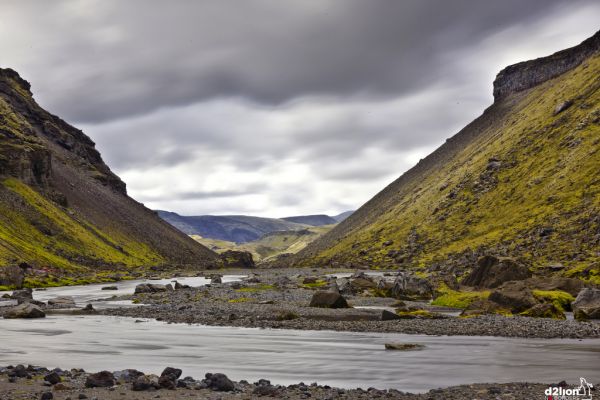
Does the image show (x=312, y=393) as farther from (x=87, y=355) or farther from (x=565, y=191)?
(x=565, y=191)

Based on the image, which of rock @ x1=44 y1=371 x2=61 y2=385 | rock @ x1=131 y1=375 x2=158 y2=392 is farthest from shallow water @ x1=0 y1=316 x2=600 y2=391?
rock @ x1=44 y1=371 x2=61 y2=385

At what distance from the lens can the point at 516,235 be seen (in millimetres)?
124125

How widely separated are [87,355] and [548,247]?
88.3 m

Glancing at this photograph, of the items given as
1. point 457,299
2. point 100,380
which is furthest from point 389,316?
point 100,380

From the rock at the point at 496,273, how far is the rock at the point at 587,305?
17.1m

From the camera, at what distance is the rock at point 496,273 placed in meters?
67.3

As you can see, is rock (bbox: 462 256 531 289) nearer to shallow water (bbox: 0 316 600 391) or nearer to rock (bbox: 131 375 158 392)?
shallow water (bbox: 0 316 600 391)

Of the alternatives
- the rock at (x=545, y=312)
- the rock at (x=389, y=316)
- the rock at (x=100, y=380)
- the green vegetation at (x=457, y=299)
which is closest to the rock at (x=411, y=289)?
the green vegetation at (x=457, y=299)

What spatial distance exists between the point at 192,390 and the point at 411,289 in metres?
55.9

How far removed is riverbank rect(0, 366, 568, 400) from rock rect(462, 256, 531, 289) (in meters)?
47.5

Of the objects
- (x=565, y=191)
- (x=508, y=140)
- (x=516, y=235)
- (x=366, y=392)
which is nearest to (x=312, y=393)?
(x=366, y=392)

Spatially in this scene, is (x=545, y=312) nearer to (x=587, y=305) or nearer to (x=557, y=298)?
(x=587, y=305)

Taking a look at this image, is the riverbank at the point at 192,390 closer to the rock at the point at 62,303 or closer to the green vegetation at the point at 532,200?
the rock at the point at 62,303

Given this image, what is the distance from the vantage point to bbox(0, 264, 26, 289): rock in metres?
106
